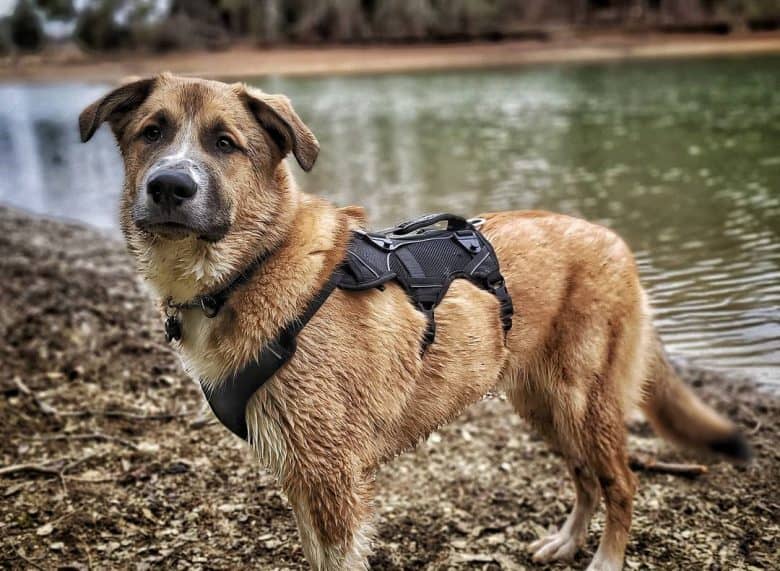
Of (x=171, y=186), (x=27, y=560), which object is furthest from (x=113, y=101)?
(x=27, y=560)

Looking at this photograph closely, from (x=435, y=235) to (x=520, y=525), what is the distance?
78.8 inches

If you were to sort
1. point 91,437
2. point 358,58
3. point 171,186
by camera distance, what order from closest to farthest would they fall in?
point 171,186, point 91,437, point 358,58

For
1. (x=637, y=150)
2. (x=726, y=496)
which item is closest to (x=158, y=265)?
(x=726, y=496)

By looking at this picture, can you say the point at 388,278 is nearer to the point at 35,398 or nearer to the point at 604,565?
the point at 604,565

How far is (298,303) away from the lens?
132 inches

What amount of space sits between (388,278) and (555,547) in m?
2.07

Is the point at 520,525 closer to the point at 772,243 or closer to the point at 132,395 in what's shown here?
the point at 132,395

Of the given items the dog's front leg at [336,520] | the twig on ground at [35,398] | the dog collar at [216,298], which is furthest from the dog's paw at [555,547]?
the twig on ground at [35,398]


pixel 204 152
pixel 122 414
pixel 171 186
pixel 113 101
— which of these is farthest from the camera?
pixel 122 414

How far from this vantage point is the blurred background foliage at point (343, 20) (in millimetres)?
59500

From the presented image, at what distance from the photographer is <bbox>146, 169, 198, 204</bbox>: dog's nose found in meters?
3.03

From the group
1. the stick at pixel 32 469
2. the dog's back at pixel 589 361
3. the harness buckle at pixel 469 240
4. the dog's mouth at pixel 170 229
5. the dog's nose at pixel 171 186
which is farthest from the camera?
the stick at pixel 32 469

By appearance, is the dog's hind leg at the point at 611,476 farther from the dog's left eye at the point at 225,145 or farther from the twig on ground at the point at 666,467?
the dog's left eye at the point at 225,145

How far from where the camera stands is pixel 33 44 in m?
59.8
